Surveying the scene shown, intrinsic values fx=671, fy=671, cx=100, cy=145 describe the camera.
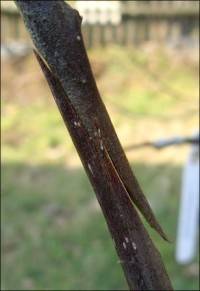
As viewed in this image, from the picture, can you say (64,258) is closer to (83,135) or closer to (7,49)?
(83,135)

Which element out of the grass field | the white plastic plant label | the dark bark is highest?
the dark bark

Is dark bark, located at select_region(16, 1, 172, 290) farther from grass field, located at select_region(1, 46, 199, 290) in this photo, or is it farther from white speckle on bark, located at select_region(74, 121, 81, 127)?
grass field, located at select_region(1, 46, 199, 290)

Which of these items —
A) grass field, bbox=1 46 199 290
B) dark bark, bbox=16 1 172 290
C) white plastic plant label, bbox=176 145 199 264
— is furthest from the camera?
grass field, bbox=1 46 199 290

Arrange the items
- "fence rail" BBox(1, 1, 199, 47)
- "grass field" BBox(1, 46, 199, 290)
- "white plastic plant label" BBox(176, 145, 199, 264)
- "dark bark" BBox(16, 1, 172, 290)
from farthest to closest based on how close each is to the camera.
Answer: "fence rail" BBox(1, 1, 199, 47)
"grass field" BBox(1, 46, 199, 290)
"white plastic plant label" BBox(176, 145, 199, 264)
"dark bark" BBox(16, 1, 172, 290)

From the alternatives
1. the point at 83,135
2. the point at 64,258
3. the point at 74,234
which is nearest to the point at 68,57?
the point at 83,135

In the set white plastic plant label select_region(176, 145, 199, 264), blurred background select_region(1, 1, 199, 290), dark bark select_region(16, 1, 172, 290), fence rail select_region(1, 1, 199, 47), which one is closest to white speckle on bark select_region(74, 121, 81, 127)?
dark bark select_region(16, 1, 172, 290)

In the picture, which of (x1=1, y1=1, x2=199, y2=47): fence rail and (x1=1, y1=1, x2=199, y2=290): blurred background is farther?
(x1=1, y1=1, x2=199, y2=47): fence rail

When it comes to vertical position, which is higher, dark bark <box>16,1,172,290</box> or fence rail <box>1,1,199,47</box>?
dark bark <box>16,1,172,290</box>
